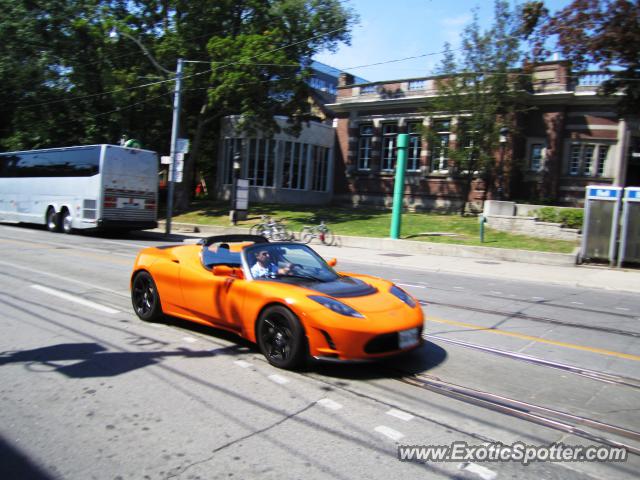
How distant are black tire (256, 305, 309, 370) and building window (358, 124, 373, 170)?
101ft

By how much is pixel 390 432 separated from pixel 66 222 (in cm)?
2295

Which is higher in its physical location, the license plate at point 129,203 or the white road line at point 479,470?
the license plate at point 129,203

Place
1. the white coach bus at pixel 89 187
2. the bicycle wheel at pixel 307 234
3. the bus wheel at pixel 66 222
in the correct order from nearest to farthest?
the white coach bus at pixel 89 187
the bicycle wheel at pixel 307 234
the bus wheel at pixel 66 222

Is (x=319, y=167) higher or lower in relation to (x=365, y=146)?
lower

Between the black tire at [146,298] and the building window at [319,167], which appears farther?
the building window at [319,167]

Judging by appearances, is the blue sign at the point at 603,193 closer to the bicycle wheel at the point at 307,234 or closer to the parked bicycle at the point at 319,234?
the parked bicycle at the point at 319,234

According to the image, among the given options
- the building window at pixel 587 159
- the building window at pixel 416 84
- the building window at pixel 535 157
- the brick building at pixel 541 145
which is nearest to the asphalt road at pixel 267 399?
the brick building at pixel 541 145

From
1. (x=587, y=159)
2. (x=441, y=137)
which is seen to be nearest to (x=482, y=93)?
(x=441, y=137)

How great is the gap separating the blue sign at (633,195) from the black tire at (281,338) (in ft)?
49.4

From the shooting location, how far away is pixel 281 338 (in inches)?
195

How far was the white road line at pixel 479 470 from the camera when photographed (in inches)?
120

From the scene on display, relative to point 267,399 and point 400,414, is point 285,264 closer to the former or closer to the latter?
point 267,399

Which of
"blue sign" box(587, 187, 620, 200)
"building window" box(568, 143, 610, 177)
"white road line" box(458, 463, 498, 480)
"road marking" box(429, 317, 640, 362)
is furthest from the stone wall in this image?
"white road line" box(458, 463, 498, 480)

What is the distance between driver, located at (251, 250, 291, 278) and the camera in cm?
555
